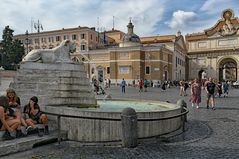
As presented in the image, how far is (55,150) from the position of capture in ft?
20.3

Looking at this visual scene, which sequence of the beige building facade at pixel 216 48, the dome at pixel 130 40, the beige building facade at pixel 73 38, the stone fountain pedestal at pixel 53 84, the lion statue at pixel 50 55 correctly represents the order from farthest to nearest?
the beige building facade at pixel 73 38 < the beige building facade at pixel 216 48 < the dome at pixel 130 40 < the lion statue at pixel 50 55 < the stone fountain pedestal at pixel 53 84

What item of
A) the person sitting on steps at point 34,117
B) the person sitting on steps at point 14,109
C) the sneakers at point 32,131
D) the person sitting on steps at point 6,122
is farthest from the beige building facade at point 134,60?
the person sitting on steps at point 6,122

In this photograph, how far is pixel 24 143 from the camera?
6.05 metres

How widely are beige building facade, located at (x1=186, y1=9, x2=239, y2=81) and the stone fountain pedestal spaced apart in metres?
57.3

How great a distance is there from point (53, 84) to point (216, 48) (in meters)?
60.6

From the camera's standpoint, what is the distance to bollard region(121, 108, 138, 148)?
647 centimetres

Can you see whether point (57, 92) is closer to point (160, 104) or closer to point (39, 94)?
point (39, 94)

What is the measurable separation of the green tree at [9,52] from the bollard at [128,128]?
156 ft

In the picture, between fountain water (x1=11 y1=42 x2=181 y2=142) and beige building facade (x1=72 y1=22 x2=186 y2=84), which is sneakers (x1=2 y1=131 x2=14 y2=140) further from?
beige building facade (x1=72 y1=22 x2=186 y2=84)

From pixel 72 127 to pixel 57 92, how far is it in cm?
186

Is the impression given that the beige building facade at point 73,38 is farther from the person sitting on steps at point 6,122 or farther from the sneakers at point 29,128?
the person sitting on steps at point 6,122

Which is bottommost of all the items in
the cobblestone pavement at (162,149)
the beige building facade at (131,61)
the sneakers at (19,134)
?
the cobblestone pavement at (162,149)

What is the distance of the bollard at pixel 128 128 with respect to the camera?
6.47 meters

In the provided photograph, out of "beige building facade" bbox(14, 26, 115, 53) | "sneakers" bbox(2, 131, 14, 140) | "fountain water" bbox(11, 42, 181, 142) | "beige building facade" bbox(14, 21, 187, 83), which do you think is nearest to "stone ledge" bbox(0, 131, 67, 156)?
"sneakers" bbox(2, 131, 14, 140)
